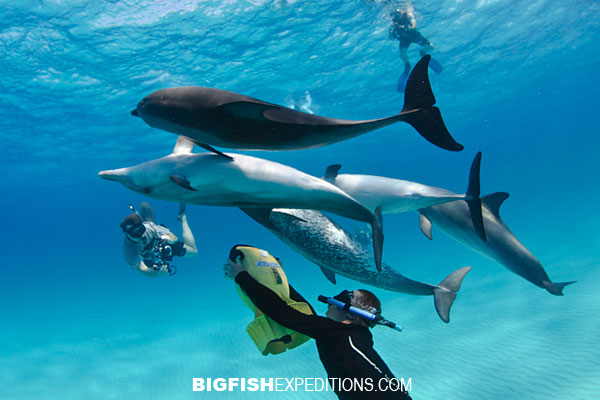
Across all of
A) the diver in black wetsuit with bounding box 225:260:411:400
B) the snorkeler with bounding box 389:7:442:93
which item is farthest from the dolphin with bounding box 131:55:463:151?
the snorkeler with bounding box 389:7:442:93

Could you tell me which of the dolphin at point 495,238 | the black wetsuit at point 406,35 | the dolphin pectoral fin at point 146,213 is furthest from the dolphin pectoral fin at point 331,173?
the black wetsuit at point 406,35

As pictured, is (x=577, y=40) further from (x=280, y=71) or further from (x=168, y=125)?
(x=168, y=125)

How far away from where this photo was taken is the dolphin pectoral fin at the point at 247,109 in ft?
6.68

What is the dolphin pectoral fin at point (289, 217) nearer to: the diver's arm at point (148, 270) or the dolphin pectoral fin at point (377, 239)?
the dolphin pectoral fin at point (377, 239)

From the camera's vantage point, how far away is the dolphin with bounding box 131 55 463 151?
2.08 m

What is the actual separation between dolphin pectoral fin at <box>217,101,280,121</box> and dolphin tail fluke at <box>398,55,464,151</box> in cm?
97

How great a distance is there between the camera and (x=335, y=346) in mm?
2854

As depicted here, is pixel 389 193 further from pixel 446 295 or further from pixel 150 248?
pixel 150 248

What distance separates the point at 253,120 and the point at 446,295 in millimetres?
3890

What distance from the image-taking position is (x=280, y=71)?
759 inches

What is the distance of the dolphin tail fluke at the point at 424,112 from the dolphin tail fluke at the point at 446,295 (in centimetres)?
286

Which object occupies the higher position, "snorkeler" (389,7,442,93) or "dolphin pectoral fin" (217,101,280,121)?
"snorkeler" (389,7,442,93)

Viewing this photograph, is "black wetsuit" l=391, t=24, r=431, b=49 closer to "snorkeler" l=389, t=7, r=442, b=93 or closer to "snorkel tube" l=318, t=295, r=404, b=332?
"snorkeler" l=389, t=7, r=442, b=93

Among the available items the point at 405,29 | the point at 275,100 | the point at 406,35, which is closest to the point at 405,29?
the point at 405,29
